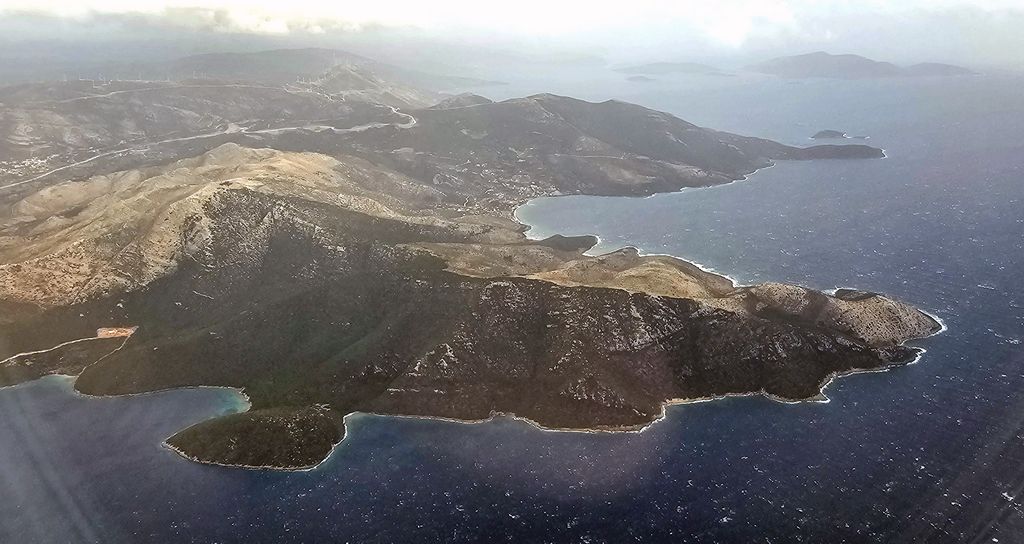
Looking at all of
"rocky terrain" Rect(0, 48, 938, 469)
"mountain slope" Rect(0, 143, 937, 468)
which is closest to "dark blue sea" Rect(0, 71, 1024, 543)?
"mountain slope" Rect(0, 143, 937, 468)

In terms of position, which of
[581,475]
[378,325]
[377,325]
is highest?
[581,475]

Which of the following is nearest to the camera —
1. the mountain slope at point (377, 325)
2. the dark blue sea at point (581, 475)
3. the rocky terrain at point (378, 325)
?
the dark blue sea at point (581, 475)

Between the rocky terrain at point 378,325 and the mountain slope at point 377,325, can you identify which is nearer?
the rocky terrain at point 378,325

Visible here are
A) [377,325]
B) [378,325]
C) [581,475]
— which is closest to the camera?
[581,475]

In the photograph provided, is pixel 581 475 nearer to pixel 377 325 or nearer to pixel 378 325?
pixel 378 325

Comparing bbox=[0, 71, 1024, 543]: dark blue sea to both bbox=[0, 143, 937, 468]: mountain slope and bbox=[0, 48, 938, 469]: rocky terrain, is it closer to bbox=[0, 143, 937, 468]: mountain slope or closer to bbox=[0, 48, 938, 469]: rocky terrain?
bbox=[0, 143, 937, 468]: mountain slope

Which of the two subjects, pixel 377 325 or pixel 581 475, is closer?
pixel 581 475

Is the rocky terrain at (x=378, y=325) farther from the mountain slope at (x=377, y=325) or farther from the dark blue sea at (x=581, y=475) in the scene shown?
the dark blue sea at (x=581, y=475)

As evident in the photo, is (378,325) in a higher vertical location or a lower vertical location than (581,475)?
lower

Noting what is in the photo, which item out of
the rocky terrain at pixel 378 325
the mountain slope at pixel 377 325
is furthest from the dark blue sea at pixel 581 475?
the rocky terrain at pixel 378 325

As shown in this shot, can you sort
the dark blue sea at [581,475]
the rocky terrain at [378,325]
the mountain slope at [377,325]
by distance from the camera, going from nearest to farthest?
the dark blue sea at [581,475], the rocky terrain at [378,325], the mountain slope at [377,325]

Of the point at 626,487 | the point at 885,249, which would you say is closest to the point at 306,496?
the point at 626,487

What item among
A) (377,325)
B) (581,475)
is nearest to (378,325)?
(377,325)
